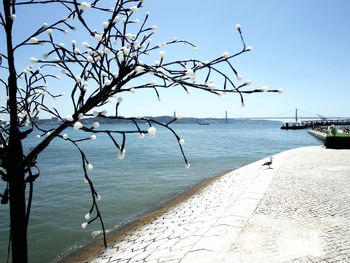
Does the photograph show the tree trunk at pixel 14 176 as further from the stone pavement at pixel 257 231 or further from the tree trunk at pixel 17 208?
the stone pavement at pixel 257 231

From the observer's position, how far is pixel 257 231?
7.48 m

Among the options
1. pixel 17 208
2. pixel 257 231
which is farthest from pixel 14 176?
pixel 257 231

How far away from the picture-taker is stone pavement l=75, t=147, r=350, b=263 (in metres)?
6.28

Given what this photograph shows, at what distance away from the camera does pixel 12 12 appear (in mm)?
2359

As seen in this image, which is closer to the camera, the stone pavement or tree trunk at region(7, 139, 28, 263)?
tree trunk at region(7, 139, 28, 263)

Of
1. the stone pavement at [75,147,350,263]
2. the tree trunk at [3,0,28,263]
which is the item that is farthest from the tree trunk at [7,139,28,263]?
the stone pavement at [75,147,350,263]

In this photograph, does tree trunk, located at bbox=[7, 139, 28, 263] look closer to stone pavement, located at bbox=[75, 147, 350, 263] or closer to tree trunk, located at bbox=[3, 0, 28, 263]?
tree trunk, located at bbox=[3, 0, 28, 263]

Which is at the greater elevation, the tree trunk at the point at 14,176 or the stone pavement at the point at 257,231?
the tree trunk at the point at 14,176

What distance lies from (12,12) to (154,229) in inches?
361

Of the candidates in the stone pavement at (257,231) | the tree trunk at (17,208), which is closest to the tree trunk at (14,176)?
the tree trunk at (17,208)

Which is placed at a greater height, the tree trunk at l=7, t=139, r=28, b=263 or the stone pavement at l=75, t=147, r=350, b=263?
the tree trunk at l=7, t=139, r=28, b=263

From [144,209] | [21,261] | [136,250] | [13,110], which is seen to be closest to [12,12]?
[13,110]

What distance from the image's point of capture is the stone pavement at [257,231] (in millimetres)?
6281

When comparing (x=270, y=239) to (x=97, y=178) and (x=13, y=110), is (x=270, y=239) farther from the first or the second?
(x=97, y=178)
